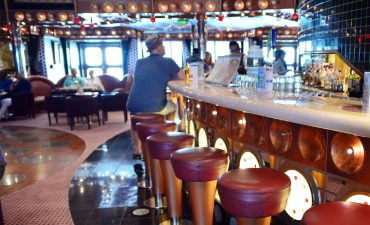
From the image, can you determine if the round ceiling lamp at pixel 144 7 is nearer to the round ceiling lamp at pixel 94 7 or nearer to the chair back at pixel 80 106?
the round ceiling lamp at pixel 94 7

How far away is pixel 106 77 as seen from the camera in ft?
38.0

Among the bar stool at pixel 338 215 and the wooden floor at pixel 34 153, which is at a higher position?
the bar stool at pixel 338 215

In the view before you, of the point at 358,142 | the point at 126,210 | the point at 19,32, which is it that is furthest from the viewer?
the point at 19,32

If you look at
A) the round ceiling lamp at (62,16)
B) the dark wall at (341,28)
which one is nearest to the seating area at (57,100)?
the round ceiling lamp at (62,16)

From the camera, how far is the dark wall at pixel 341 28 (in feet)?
12.3

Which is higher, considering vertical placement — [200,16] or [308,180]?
[200,16]

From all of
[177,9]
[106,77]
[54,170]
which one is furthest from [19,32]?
[54,170]

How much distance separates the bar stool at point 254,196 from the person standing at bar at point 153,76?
95.0 inches

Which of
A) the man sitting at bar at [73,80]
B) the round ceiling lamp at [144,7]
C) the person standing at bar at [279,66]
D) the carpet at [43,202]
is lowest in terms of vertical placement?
the carpet at [43,202]

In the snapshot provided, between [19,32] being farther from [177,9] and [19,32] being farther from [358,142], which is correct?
[358,142]

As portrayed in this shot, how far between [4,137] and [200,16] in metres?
4.85

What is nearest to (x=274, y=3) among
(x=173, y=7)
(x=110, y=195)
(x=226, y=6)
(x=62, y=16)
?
(x=226, y=6)

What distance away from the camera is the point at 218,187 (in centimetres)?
152

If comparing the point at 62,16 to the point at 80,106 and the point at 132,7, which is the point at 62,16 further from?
the point at 80,106
